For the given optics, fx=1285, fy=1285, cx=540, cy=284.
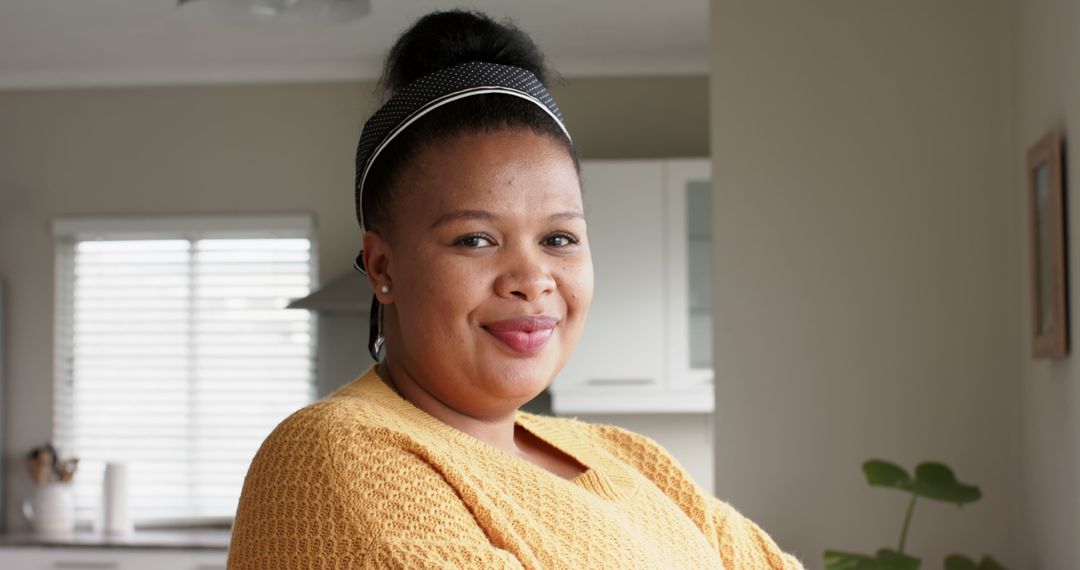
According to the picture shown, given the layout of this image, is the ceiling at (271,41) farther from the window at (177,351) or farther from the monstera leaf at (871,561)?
the monstera leaf at (871,561)

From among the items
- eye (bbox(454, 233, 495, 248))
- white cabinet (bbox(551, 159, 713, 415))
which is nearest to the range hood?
white cabinet (bbox(551, 159, 713, 415))

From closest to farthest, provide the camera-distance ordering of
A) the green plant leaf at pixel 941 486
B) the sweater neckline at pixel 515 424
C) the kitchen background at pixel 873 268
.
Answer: the sweater neckline at pixel 515 424 → the green plant leaf at pixel 941 486 → the kitchen background at pixel 873 268

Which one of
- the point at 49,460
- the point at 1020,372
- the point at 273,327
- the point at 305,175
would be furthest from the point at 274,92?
the point at 1020,372

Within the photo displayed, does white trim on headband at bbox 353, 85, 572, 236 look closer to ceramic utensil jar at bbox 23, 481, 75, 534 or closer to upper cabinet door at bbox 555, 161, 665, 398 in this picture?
upper cabinet door at bbox 555, 161, 665, 398

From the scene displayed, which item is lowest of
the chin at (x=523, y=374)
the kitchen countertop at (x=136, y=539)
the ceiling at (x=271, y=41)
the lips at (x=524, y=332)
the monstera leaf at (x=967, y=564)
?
the kitchen countertop at (x=136, y=539)

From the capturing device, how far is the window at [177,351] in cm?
505

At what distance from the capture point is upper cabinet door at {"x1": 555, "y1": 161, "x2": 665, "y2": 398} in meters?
4.42

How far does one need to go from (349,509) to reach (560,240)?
0.22 m

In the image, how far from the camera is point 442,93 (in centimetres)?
79

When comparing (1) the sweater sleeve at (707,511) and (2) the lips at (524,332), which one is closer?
(2) the lips at (524,332)

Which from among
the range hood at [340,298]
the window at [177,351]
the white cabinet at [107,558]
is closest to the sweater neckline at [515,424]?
the range hood at [340,298]

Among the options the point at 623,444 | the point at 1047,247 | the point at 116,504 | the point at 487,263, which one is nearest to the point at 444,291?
the point at 487,263

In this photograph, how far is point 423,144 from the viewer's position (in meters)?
0.78

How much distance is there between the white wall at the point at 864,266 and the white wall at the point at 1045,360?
0.33 ft
